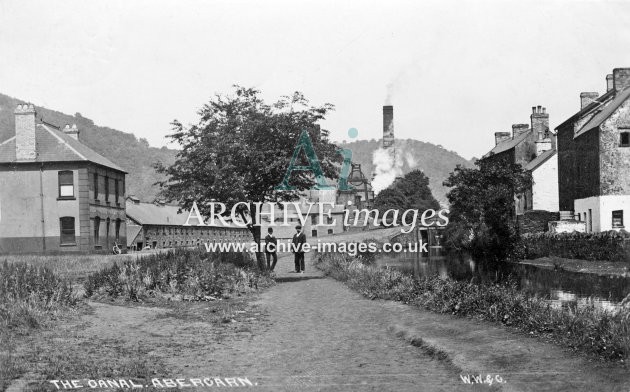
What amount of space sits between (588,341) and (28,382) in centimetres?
659

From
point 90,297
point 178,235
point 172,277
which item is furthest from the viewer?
point 178,235

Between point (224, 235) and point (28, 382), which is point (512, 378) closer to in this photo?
point (28, 382)

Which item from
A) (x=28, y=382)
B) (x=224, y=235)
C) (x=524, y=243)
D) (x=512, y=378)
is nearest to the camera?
(x=28, y=382)

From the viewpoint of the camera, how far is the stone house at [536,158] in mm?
56375

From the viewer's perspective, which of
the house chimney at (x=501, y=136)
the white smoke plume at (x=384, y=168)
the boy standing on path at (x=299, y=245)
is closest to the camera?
the boy standing on path at (x=299, y=245)

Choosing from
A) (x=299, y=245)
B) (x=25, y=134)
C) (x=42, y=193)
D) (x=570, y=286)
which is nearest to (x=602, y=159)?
(x=570, y=286)

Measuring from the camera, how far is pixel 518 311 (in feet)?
35.7

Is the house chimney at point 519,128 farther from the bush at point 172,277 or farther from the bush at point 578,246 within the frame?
the bush at point 172,277

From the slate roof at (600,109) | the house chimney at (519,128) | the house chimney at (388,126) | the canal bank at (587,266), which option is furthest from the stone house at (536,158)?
the house chimney at (388,126)

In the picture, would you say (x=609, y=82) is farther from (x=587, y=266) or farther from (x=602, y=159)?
(x=587, y=266)

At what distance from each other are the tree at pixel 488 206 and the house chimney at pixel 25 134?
96.5ft

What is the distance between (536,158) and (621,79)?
16.8 m

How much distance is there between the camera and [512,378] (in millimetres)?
7348

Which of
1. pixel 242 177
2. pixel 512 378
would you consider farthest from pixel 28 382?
pixel 242 177
